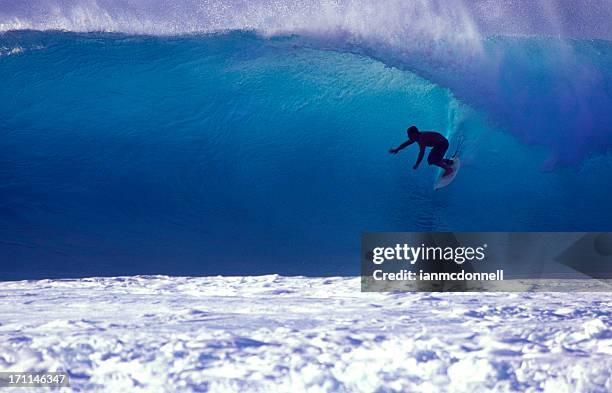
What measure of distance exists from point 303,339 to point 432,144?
181 cm

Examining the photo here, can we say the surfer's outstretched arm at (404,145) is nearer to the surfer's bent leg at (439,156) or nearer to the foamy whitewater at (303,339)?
the surfer's bent leg at (439,156)

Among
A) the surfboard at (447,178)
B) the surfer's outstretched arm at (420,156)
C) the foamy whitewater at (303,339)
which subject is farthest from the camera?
the surfboard at (447,178)

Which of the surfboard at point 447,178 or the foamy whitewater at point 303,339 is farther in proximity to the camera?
the surfboard at point 447,178

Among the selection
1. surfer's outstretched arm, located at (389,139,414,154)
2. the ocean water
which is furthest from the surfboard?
surfer's outstretched arm, located at (389,139,414,154)

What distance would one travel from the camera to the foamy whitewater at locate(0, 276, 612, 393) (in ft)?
8.94

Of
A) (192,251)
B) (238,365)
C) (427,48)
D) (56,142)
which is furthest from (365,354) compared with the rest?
(56,142)

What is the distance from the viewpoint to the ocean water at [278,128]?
442 cm

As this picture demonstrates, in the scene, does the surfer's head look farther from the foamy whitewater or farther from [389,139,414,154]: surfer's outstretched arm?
the foamy whitewater

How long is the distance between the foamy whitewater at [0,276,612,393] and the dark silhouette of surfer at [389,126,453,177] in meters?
0.88

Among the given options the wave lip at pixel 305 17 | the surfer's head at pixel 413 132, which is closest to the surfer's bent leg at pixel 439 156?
the surfer's head at pixel 413 132

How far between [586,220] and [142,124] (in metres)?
2.98

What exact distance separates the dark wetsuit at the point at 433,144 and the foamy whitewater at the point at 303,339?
905 millimetres

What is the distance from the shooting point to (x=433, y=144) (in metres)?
4.43

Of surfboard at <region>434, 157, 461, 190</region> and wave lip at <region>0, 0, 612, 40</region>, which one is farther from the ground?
wave lip at <region>0, 0, 612, 40</region>
